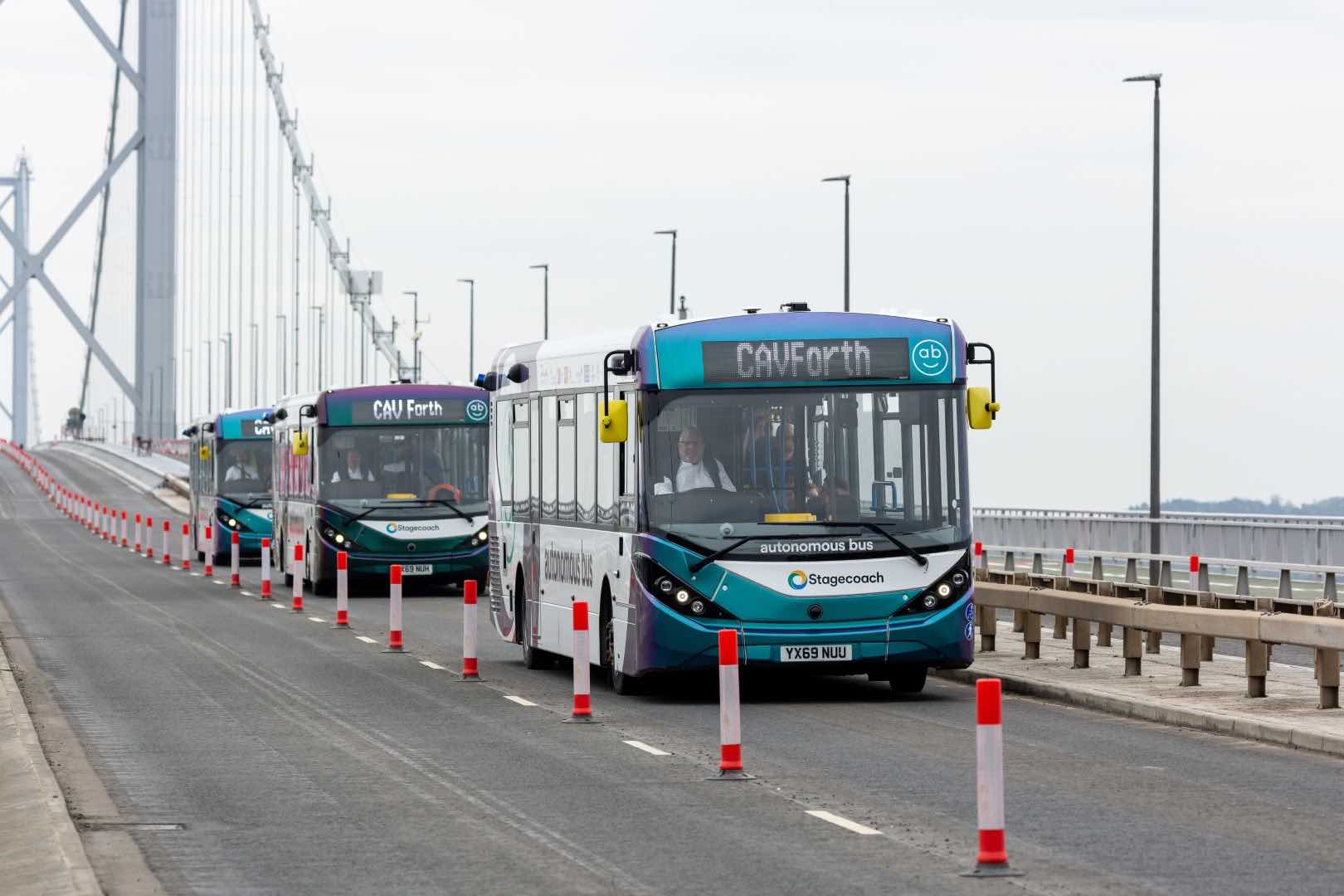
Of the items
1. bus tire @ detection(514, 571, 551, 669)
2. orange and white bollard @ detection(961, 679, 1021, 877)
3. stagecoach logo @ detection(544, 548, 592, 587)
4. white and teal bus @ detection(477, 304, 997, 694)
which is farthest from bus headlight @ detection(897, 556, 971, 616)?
orange and white bollard @ detection(961, 679, 1021, 877)

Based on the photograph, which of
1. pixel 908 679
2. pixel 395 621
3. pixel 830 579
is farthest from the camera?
pixel 395 621

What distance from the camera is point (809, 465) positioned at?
17703 millimetres

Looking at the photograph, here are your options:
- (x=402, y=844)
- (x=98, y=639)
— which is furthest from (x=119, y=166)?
(x=402, y=844)

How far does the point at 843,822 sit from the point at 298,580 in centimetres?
2364

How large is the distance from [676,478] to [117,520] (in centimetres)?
4781

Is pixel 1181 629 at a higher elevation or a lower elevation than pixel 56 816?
higher

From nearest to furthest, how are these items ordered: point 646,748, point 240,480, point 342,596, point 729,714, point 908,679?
point 729,714 → point 646,748 → point 908,679 → point 342,596 → point 240,480

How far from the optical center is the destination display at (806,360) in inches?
702

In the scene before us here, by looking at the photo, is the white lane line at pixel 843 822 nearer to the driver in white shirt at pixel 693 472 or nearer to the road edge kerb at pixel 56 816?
the road edge kerb at pixel 56 816

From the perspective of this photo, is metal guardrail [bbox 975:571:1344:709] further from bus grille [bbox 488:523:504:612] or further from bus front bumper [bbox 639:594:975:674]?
bus grille [bbox 488:523:504:612]

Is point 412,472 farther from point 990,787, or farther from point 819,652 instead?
point 990,787

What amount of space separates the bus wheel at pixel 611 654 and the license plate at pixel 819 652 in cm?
134

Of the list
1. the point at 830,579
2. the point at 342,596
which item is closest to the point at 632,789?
the point at 830,579

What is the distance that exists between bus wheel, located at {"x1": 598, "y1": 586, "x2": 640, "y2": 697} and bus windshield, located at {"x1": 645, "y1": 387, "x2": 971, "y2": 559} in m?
1.30
